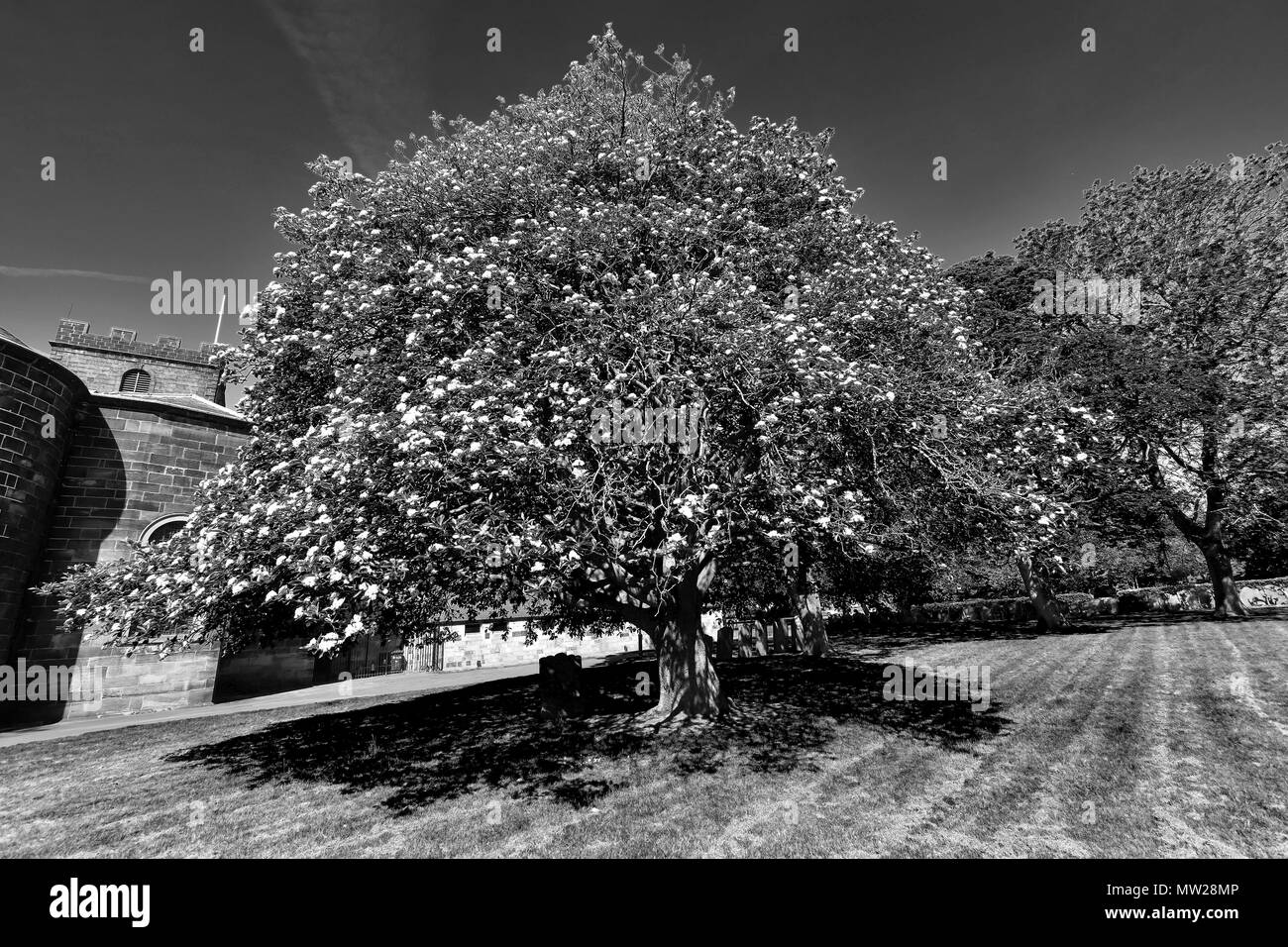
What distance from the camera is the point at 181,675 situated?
20.6 meters

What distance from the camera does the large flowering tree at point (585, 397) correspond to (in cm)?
810

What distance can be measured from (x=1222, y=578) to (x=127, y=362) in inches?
2420

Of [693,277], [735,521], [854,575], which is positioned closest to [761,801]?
[735,521]

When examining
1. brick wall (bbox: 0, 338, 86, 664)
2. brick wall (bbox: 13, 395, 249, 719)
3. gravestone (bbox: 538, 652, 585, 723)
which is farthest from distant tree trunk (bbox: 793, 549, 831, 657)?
brick wall (bbox: 0, 338, 86, 664)

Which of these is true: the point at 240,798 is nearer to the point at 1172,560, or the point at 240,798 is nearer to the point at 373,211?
the point at 373,211

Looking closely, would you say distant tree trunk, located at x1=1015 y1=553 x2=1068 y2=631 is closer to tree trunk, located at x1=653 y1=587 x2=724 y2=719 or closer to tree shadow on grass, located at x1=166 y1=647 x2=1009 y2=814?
tree shadow on grass, located at x1=166 y1=647 x2=1009 y2=814

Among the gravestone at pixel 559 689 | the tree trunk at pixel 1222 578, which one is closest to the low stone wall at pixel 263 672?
the gravestone at pixel 559 689

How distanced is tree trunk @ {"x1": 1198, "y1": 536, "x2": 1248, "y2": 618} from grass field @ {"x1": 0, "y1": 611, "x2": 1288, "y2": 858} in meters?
17.4

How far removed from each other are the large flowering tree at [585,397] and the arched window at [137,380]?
96.3 ft

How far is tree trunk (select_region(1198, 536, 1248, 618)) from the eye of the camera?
2956cm

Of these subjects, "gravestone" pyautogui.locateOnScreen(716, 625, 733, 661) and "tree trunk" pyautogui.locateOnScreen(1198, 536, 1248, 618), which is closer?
"gravestone" pyautogui.locateOnScreen(716, 625, 733, 661)

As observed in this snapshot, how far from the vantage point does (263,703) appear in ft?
69.8

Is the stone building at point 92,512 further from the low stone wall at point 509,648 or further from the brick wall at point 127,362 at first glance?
the brick wall at point 127,362

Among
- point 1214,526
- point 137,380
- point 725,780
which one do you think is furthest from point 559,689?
point 137,380
